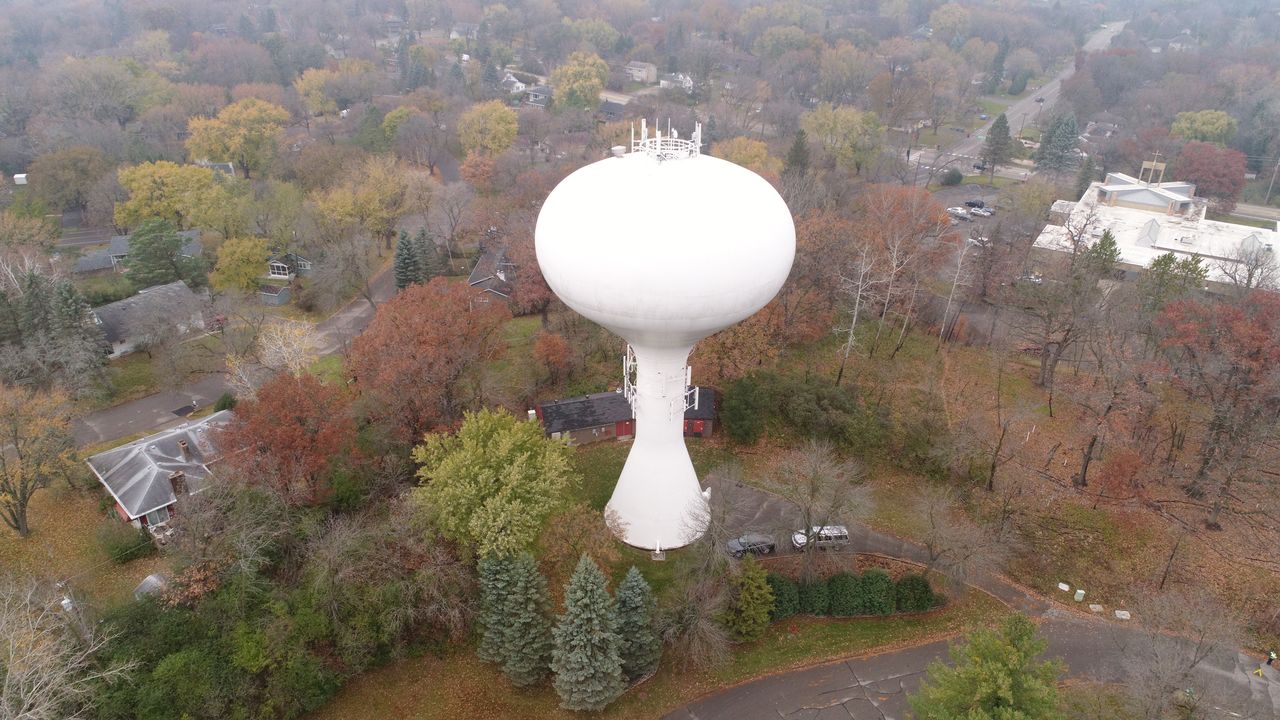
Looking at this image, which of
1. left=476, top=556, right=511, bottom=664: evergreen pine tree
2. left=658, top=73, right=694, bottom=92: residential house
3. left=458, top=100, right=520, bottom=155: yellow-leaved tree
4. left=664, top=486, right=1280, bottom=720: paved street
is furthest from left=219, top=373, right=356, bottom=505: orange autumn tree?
left=658, top=73, right=694, bottom=92: residential house

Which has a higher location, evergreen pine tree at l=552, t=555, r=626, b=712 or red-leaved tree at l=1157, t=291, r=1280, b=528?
red-leaved tree at l=1157, t=291, r=1280, b=528

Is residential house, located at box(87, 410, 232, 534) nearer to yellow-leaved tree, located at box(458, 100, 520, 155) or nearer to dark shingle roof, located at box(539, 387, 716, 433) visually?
dark shingle roof, located at box(539, 387, 716, 433)

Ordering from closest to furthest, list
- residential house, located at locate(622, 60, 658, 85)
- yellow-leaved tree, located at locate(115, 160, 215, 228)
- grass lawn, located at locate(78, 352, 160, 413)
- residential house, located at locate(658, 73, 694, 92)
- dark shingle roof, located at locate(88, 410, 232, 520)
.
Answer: dark shingle roof, located at locate(88, 410, 232, 520)
grass lawn, located at locate(78, 352, 160, 413)
yellow-leaved tree, located at locate(115, 160, 215, 228)
residential house, located at locate(658, 73, 694, 92)
residential house, located at locate(622, 60, 658, 85)

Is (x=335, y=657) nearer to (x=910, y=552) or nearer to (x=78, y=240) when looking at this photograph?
(x=910, y=552)

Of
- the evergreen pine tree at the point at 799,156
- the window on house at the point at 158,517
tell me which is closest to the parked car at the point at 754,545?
the window on house at the point at 158,517

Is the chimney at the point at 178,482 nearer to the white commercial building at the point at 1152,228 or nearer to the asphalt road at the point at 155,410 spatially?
the asphalt road at the point at 155,410

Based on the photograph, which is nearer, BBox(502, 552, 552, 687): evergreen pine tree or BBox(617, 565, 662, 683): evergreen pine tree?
BBox(617, 565, 662, 683): evergreen pine tree
